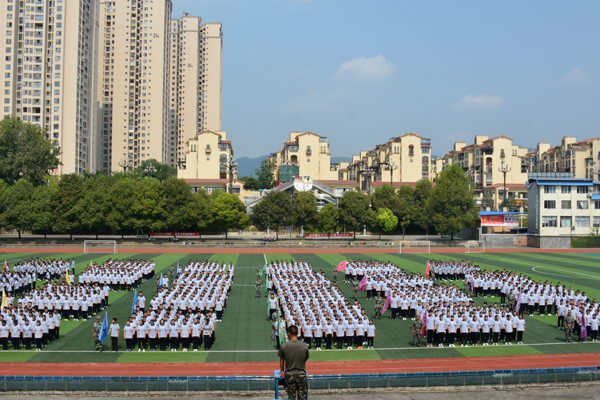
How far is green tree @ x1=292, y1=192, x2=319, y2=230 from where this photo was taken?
62.2 meters

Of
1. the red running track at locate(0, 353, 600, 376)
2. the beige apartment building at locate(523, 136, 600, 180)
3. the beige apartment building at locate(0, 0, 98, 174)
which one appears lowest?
the red running track at locate(0, 353, 600, 376)

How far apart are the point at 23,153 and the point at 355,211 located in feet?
171

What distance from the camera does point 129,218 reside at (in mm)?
55438

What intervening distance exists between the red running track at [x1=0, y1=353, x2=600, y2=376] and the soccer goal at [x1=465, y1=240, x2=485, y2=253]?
38437mm

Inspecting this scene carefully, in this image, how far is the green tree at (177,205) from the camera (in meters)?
56.7

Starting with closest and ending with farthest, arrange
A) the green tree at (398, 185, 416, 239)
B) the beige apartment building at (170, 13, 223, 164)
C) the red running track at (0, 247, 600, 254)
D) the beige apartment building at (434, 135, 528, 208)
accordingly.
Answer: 1. the red running track at (0, 247, 600, 254)
2. the green tree at (398, 185, 416, 239)
3. the beige apartment building at (434, 135, 528, 208)
4. the beige apartment building at (170, 13, 223, 164)

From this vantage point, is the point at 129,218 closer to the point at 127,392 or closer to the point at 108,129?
the point at 127,392

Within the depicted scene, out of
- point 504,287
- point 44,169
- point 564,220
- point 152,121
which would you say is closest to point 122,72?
point 152,121

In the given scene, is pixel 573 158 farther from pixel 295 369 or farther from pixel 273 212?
pixel 295 369

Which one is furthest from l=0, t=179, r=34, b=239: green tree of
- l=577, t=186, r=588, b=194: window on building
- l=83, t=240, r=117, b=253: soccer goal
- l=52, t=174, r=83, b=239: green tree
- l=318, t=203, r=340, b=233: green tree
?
l=577, t=186, r=588, b=194: window on building

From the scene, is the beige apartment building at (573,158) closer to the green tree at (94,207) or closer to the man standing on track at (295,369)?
the green tree at (94,207)

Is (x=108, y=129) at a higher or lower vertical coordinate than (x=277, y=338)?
higher

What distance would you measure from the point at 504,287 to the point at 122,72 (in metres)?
122

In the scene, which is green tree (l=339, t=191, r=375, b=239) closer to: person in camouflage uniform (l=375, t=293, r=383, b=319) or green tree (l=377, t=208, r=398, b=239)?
green tree (l=377, t=208, r=398, b=239)
